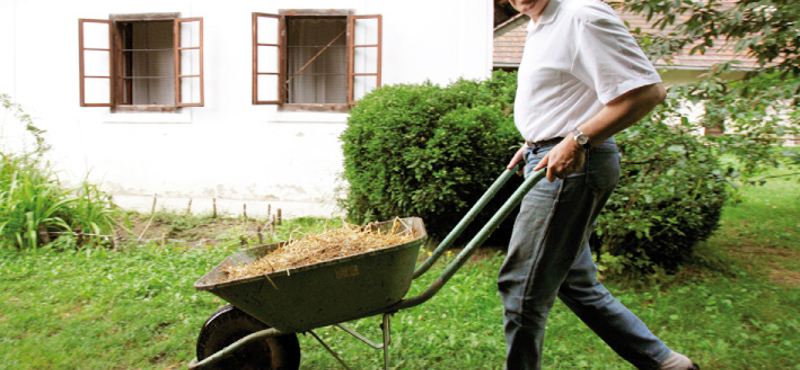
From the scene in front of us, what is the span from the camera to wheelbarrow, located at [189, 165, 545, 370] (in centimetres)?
218

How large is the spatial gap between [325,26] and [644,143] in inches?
195

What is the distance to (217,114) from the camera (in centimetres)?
Answer: 712

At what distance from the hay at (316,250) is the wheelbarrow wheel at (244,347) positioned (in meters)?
0.25

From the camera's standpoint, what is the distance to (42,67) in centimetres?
756

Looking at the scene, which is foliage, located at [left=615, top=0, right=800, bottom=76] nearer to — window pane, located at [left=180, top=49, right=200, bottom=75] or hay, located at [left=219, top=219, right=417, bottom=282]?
hay, located at [left=219, top=219, right=417, bottom=282]

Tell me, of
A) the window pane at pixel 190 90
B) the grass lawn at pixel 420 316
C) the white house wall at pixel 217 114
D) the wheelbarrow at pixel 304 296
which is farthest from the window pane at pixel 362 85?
the wheelbarrow at pixel 304 296

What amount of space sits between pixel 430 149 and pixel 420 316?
1.50m

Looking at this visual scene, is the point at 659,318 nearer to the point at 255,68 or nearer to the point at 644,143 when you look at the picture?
the point at 644,143

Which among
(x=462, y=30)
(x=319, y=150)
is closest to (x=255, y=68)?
(x=319, y=150)

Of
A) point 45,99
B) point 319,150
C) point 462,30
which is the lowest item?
point 319,150

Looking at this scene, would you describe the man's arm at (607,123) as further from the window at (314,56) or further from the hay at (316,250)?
the window at (314,56)

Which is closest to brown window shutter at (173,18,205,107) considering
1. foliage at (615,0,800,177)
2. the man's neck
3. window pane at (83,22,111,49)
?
window pane at (83,22,111,49)

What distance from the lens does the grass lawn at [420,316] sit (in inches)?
121

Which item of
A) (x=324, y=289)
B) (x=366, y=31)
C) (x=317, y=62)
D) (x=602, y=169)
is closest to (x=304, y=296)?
(x=324, y=289)
